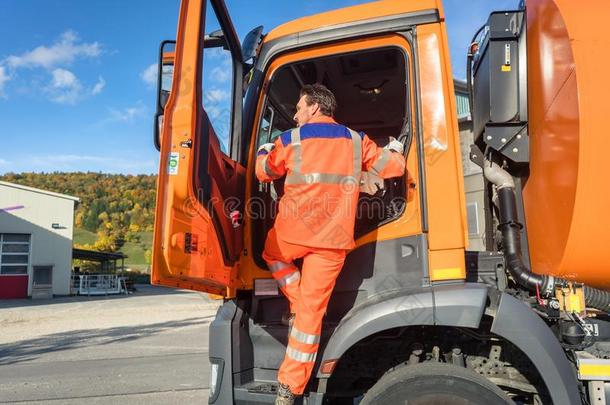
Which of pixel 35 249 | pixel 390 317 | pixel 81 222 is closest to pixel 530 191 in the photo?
pixel 390 317

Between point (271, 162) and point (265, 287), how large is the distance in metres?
0.77


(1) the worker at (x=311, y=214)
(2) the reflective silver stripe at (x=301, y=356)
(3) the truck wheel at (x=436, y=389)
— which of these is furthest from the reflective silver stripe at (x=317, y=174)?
(3) the truck wheel at (x=436, y=389)

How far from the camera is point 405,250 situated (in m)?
2.60

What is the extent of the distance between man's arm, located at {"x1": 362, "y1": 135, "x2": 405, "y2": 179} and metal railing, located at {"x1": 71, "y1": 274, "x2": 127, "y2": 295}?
27490 mm

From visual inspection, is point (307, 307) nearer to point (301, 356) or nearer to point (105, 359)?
point (301, 356)

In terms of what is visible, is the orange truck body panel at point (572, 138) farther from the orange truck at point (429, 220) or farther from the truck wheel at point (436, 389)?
the truck wheel at point (436, 389)

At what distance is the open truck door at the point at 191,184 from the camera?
2281 millimetres

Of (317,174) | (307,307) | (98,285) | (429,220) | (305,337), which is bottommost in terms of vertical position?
(98,285)

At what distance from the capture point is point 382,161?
8.40ft

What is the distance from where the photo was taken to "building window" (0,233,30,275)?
2389 cm

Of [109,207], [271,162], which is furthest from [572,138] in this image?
[109,207]

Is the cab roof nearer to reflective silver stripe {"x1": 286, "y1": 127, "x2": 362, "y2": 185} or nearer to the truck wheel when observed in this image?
reflective silver stripe {"x1": 286, "y1": 127, "x2": 362, "y2": 185}

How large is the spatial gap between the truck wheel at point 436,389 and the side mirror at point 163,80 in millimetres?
1672

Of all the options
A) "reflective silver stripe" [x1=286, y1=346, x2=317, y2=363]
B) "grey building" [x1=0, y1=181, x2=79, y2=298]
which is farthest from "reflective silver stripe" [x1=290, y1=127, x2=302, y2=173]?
"grey building" [x1=0, y1=181, x2=79, y2=298]
